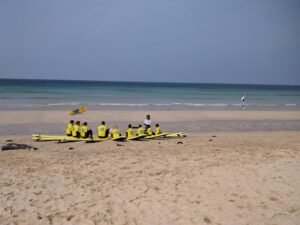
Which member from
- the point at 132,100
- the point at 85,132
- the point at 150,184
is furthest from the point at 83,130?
the point at 132,100

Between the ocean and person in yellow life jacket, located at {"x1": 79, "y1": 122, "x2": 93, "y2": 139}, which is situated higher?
person in yellow life jacket, located at {"x1": 79, "y1": 122, "x2": 93, "y2": 139}

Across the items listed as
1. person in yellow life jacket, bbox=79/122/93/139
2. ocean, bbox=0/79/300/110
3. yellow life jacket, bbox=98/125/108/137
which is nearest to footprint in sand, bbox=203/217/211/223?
yellow life jacket, bbox=98/125/108/137

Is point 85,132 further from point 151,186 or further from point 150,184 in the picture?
point 151,186

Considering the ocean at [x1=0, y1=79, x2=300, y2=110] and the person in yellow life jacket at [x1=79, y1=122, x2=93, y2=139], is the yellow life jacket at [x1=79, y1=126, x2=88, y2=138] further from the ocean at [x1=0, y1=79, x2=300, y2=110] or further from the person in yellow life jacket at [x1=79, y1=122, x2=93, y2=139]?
the ocean at [x1=0, y1=79, x2=300, y2=110]

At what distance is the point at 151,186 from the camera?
8250mm

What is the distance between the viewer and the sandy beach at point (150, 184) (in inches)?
262

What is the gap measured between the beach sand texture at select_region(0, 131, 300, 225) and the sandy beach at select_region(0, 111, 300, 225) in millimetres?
20

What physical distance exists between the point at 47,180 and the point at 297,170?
6.89m

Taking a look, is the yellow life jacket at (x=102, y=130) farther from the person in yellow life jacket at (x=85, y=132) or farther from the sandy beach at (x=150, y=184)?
the sandy beach at (x=150, y=184)

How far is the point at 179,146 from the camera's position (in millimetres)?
13695

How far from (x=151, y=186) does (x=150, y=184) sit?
152 millimetres

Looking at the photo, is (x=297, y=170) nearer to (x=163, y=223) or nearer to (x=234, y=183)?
(x=234, y=183)

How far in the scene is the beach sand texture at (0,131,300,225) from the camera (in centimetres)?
662

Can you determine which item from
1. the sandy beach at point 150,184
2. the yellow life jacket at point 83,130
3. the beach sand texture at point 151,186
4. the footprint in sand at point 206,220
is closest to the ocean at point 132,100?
the yellow life jacket at point 83,130
